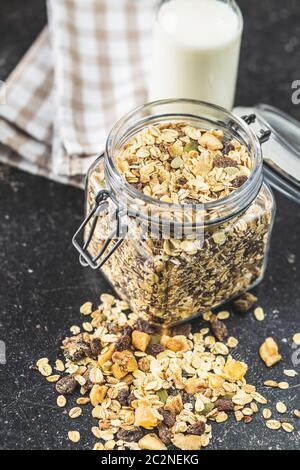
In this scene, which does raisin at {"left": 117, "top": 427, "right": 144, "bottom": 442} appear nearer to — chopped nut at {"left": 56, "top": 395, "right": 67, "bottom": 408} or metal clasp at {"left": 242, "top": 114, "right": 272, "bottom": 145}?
chopped nut at {"left": 56, "top": 395, "right": 67, "bottom": 408}

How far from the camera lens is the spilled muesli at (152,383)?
1.19 meters

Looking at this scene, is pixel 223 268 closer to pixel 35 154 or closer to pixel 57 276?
pixel 57 276

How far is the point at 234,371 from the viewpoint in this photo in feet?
4.15

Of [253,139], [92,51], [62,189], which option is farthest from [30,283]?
[92,51]

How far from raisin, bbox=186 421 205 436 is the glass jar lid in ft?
1.33

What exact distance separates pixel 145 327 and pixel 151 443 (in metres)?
0.20

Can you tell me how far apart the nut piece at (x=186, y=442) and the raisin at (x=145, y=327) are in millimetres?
189

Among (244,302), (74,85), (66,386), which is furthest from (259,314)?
(74,85)

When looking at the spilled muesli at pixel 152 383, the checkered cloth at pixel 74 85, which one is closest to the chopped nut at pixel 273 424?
the spilled muesli at pixel 152 383

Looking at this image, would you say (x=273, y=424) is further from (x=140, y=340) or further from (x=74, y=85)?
(x=74, y=85)

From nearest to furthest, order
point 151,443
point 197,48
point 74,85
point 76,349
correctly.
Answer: point 151,443 → point 76,349 → point 197,48 → point 74,85

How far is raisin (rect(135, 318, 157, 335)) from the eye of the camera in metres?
1.31

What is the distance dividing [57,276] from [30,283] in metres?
0.05

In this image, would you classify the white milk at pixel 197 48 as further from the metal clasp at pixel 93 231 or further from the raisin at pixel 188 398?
the raisin at pixel 188 398
